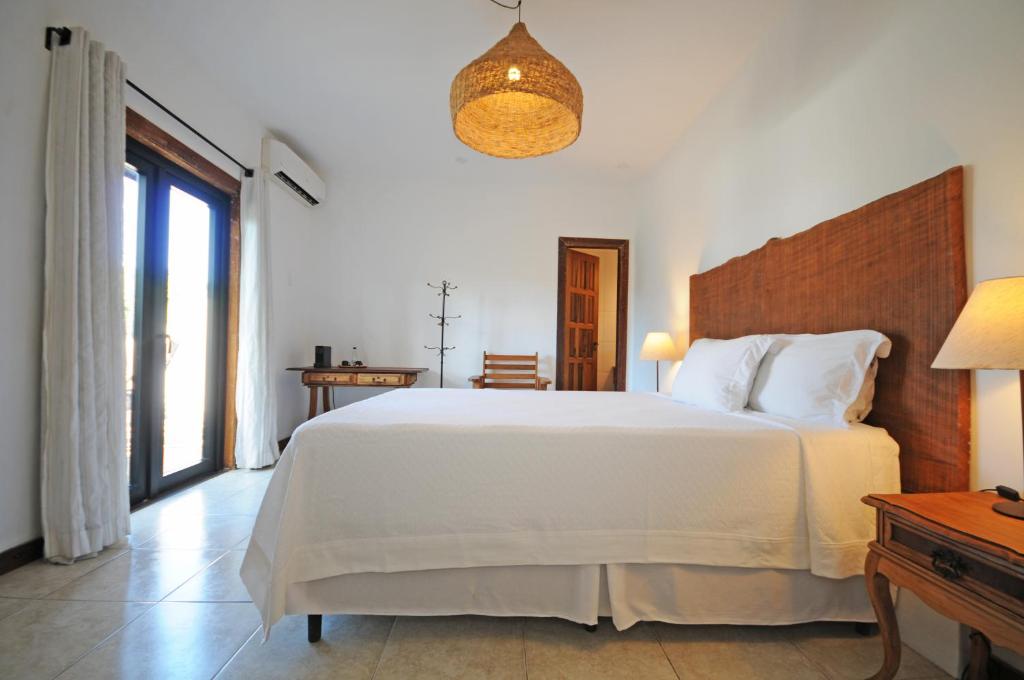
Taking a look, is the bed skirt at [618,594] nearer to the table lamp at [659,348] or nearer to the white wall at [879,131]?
the white wall at [879,131]

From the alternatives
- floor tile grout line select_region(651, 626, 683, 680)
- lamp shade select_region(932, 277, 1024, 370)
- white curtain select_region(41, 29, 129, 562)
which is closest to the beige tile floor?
floor tile grout line select_region(651, 626, 683, 680)

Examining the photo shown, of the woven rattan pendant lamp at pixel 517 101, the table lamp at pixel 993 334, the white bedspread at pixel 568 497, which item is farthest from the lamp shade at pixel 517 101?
the table lamp at pixel 993 334

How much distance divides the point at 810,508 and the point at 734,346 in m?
0.91

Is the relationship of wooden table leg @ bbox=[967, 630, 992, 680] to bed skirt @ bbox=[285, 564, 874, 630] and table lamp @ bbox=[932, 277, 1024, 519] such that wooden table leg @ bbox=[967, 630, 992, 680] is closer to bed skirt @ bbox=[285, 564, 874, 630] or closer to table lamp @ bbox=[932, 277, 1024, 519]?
bed skirt @ bbox=[285, 564, 874, 630]

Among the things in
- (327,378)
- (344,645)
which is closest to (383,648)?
(344,645)

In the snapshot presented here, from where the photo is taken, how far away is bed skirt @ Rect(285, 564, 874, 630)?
140 cm

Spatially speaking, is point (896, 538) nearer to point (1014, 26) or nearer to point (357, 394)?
point (1014, 26)

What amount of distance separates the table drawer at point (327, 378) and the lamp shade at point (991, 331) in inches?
144

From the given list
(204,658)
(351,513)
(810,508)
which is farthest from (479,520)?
(810,508)

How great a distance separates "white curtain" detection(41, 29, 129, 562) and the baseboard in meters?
0.07

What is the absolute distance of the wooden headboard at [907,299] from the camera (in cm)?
133

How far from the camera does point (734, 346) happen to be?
2127 millimetres

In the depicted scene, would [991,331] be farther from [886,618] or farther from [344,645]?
[344,645]

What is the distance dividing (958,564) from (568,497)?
90 centimetres
